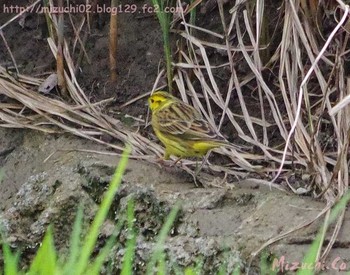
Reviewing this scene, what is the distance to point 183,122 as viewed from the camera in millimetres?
5703

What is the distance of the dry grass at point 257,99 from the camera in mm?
5332

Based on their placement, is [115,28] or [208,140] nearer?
[208,140]

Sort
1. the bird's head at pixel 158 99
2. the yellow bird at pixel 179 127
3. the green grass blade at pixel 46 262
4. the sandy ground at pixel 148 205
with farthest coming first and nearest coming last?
the bird's head at pixel 158 99
the yellow bird at pixel 179 127
the sandy ground at pixel 148 205
the green grass blade at pixel 46 262

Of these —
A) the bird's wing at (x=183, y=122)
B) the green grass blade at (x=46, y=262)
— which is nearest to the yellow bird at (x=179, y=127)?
the bird's wing at (x=183, y=122)

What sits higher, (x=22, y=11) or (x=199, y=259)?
(x=22, y=11)

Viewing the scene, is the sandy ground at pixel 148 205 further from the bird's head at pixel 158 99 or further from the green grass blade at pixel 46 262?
the green grass blade at pixel 46 262

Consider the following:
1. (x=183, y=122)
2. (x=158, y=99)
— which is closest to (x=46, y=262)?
(x=183, y=122)

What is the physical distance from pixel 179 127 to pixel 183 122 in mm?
47

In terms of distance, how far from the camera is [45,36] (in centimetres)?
662

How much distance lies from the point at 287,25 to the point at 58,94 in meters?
1.67

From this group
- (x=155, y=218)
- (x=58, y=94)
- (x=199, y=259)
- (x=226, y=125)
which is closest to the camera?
(x=199, y=259)

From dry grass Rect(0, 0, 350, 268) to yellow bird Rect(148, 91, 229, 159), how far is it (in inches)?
5.5

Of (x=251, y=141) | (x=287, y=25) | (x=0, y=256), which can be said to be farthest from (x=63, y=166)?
(x=287, y=25)

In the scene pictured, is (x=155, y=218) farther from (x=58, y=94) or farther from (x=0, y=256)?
(x=58, y=94)
